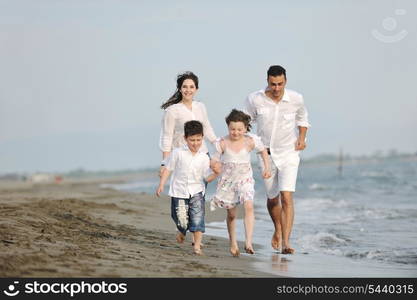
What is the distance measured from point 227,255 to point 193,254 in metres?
0.40

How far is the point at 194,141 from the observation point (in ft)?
25.4

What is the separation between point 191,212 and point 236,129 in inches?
37.5

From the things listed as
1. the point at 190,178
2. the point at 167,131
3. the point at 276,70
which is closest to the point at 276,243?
the point at 190,178

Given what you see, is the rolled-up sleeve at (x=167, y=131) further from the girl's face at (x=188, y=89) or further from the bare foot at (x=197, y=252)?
the bare foot at (x=197, y=252)

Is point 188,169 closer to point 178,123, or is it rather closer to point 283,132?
point 178,123

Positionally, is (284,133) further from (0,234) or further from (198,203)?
(0,234)

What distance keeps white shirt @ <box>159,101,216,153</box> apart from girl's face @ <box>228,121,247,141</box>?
0.34 metres

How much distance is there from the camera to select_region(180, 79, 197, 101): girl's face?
8.09 metres

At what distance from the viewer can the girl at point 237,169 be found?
781cm

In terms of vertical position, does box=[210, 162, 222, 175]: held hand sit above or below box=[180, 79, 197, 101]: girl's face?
below

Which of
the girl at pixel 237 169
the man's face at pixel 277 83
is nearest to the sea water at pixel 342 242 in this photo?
the girl at pixel 237 169

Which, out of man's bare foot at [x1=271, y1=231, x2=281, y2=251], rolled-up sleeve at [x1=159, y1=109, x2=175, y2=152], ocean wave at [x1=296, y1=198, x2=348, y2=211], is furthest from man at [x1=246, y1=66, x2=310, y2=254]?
ocean wave at [x1=296, y1=198, x2=348, y2=211]

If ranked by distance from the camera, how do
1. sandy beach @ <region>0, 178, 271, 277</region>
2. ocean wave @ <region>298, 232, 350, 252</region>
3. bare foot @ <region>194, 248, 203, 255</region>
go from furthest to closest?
ocean wave @ <region>298, 232, 350, 252</region> → bare foot @ <region>194, 248, 203, 255</region> → sandy beach @ <region>0, 178, 271, 277</region>

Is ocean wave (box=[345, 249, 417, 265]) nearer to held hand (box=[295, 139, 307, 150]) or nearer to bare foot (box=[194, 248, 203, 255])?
held hand (box=[295, 139, 307, 150])
